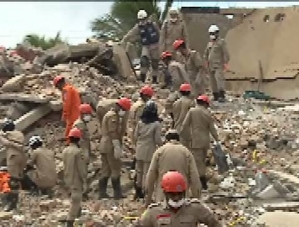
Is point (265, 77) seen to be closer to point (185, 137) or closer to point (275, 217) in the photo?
point (185, 137)

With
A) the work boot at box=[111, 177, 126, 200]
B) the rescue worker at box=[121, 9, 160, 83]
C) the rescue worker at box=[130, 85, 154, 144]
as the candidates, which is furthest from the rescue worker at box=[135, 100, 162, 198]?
the rescue worker at box=[121, 9, 160, 83]

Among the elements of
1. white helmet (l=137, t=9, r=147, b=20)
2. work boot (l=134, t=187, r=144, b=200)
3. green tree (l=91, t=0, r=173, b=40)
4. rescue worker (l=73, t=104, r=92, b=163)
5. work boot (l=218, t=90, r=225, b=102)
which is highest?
green tree (l=91, t=0, r=173, b=40)

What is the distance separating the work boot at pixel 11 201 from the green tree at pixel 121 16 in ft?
45.8

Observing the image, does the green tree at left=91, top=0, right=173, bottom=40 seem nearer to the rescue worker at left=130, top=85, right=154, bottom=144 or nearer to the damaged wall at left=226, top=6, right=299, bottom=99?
the damaged wall at left=226, top=6, right=299, bottom=99

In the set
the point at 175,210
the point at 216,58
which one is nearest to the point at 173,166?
the point at 175,210

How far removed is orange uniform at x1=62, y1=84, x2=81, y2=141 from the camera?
1366 cm


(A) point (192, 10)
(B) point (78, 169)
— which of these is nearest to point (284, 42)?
(A) point (192, 10)

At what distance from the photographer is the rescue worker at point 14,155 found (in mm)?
12773

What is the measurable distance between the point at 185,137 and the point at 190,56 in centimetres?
298

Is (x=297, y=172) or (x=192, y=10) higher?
(x=192, y=10)

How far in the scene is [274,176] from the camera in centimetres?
1316

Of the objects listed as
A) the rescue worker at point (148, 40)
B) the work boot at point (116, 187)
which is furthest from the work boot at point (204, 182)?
the rescue worker at point (148, 40)

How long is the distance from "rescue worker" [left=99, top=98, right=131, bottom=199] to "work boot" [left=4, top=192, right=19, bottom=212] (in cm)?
130

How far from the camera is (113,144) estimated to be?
41.5 ft
